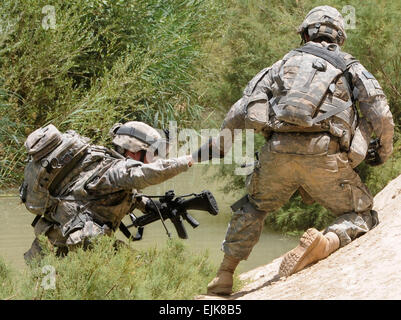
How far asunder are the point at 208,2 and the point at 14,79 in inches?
182

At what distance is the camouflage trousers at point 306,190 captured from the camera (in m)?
5.74

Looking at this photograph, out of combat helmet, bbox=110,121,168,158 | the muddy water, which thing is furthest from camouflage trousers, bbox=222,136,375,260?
the muddy water

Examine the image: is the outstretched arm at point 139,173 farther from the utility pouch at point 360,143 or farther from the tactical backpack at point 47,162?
the utility pouch at point 360,143

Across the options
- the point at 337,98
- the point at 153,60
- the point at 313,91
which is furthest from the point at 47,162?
the point at 153,60

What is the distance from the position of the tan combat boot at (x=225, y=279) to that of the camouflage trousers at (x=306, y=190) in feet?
0.33

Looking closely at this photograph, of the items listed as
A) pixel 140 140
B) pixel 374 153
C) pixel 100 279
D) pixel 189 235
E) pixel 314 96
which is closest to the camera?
pixel 100 279

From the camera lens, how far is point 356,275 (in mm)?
5148

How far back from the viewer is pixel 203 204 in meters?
6.06

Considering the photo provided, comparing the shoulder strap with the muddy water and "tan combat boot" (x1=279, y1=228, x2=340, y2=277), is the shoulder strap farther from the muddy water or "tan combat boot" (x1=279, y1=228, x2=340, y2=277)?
the muddy water

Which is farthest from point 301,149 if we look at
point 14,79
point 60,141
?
point 14,79

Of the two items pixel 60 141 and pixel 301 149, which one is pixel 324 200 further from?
pixel 60 141

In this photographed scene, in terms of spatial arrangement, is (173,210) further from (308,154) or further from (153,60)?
(153,60)

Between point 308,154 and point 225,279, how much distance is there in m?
1.20

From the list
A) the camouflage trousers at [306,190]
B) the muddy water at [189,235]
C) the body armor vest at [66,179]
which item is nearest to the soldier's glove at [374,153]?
the camouflage trousers at [306,190]
